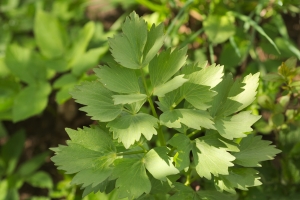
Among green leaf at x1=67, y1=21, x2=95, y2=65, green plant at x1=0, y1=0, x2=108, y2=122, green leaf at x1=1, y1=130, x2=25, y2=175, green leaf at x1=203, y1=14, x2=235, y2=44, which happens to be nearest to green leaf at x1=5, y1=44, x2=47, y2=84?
green plant at x1=0, y1=0, x2=108, y2=122

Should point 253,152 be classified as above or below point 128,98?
below

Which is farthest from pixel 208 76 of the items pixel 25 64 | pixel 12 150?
pixel 12 150

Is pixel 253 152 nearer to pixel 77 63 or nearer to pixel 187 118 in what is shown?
pixel 187 118

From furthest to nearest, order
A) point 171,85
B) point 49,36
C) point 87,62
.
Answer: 1. point 49,36
2. point 87,62
3. point 171,85

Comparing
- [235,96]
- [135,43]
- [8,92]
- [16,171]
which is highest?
[135,43]

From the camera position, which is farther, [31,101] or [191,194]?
[31,101]

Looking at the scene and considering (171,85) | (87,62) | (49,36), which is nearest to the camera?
(171,85)

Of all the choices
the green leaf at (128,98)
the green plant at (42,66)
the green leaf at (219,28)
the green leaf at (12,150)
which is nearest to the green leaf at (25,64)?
the green plant at (42,66)

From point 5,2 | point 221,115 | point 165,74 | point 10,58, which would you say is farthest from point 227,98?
point 5,2
